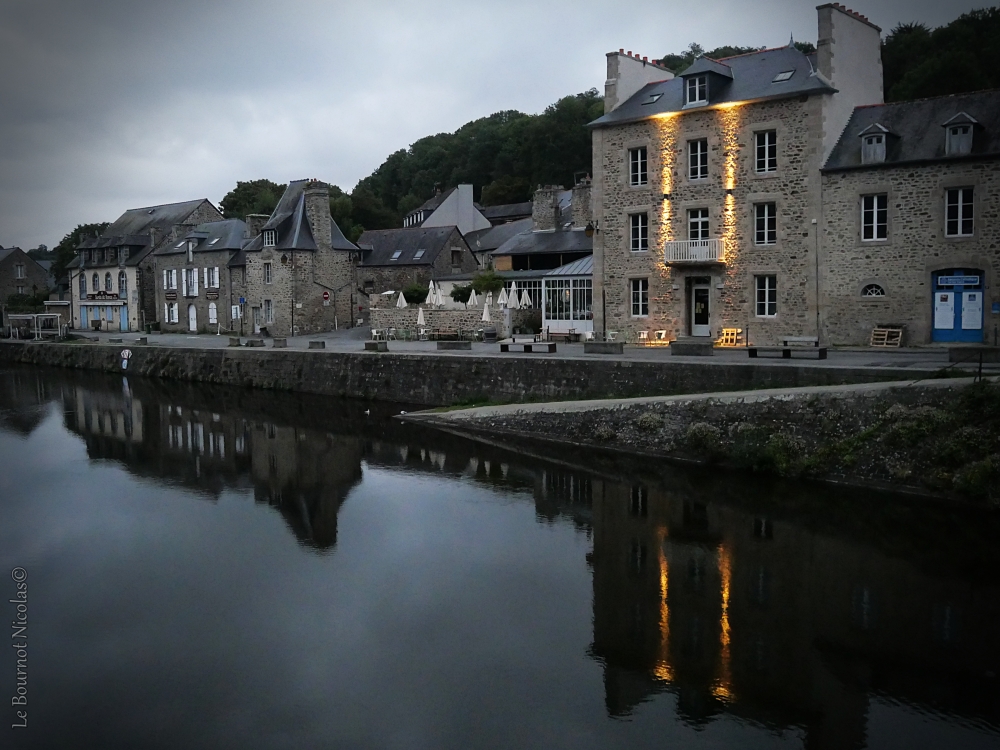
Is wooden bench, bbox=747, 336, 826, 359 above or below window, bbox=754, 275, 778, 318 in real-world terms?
below

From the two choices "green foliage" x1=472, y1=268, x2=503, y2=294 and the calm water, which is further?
"green foliage" x1=472, y1=268, x2=503, y2=294

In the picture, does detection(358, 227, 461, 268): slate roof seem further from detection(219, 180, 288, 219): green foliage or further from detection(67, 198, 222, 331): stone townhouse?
detection(219, 180, 288, 219): green foliage

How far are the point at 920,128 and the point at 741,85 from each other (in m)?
4.74

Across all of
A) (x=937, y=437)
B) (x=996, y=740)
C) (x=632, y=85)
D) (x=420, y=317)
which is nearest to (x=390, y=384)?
(x=420, y=317)

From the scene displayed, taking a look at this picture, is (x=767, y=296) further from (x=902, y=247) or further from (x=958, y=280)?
(x=958, y=280)

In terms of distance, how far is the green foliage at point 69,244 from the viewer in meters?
65.9

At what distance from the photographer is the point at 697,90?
82.7ft

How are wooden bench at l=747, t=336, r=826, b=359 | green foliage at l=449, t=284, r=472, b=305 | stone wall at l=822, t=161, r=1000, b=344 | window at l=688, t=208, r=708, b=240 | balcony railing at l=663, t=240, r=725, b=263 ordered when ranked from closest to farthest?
wooden bench at l=747, t=336, r=826, b=359 → stone wall at l=822, t=161, r=1000, b=344 → balcony railing at l=663, t=240, r=725, b=263 → window at l=688, t=208, r=708, b=240 → green foliage at l=449, t=284, r=472, b=305

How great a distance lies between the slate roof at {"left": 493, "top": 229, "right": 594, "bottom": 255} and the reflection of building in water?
20.5 meters

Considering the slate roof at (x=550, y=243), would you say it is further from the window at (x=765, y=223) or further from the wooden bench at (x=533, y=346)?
the window at (x=765, y=223)

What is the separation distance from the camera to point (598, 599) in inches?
420

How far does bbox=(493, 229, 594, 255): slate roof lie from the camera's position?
32875mm

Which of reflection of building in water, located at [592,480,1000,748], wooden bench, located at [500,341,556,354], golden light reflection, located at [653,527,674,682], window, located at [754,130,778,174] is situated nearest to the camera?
reflection of building in water, located at [592,480,1000,748]

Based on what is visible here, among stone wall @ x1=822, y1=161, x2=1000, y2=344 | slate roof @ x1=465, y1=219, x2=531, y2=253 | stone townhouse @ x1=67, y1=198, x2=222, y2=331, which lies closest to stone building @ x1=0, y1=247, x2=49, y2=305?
stone townhouse @ x1=67, y1=198, x2=222, y2=331
